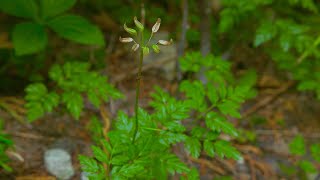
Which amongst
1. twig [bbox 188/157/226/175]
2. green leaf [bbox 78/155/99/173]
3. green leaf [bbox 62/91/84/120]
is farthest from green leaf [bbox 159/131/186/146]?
twig [bbox 188/157/226/175]

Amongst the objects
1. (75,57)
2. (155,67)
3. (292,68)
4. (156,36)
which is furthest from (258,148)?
(75,57)

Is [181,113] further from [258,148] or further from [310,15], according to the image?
[310,15]

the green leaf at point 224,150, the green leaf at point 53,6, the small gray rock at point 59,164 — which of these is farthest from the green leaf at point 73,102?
the green leaf at point 224,150

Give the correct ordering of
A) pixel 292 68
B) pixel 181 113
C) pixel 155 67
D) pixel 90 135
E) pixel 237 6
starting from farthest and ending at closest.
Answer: pixel 155 67
pixel 292 68
pixel 237 6
pixel 90 135
pixel 181 113

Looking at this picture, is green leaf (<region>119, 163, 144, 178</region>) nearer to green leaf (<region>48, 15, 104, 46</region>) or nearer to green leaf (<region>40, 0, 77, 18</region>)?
green leaf (<region>48, 15, 104, 46</region>)

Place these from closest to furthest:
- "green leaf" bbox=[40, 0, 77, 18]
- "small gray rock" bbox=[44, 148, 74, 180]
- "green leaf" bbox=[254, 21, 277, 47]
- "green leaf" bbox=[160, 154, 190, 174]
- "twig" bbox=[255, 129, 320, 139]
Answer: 1. "green leaf" bbox=[160, 154, 190, 174]
2. "small gray rock" bbox=[44, 148, 74, 180]
3. "green leaf" bbox=[40, 0, 77, 18]
4. "green leaf" bbox=[254, 21, 277, 47]
5. "twig" bbox=[255, 129, 320, 139]

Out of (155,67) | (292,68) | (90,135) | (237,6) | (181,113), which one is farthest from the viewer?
(155,67)

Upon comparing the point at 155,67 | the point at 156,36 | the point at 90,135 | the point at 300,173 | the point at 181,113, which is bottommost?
the point at 300,173
